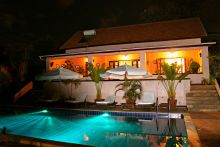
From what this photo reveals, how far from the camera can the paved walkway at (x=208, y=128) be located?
283 inches

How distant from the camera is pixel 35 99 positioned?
18.8 meters

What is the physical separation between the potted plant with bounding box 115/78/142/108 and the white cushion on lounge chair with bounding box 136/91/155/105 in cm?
51

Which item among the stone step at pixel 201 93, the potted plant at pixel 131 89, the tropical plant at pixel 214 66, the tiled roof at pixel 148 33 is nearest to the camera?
the stone step at pixel 201 93

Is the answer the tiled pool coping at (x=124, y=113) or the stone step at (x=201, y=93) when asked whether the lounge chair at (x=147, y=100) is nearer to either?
the tiled pool coping at (x=124, y=113)

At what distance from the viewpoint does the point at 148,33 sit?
23234 mm

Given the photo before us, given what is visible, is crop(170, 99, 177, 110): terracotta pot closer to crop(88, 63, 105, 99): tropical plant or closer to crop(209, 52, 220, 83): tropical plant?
crop(88, 63, 105, 99): tropical plant

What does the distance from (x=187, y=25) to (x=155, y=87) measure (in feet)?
34.4

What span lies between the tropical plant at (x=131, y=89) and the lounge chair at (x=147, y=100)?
506 millimetres

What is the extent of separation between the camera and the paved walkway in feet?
23.6

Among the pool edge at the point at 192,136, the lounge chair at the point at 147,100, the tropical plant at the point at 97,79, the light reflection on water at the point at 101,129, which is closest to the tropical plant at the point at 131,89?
the lounge chair at the point at 147,100

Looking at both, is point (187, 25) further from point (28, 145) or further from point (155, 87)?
point (28, 145)

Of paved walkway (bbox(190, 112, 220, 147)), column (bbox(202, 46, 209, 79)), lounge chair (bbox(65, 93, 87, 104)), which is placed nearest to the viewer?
paved walkway (bbox(190, 112, 220, 147))

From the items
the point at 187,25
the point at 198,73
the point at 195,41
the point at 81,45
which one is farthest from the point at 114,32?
the point at 198,73

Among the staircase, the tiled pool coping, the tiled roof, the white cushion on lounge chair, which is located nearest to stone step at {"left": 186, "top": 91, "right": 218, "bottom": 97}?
the staircase
